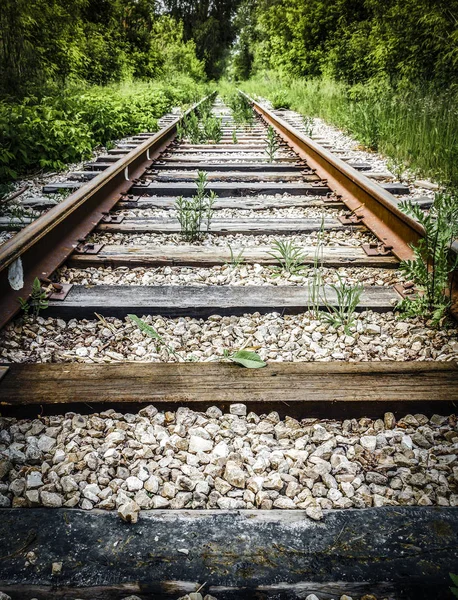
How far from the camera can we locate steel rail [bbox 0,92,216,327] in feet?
6.61

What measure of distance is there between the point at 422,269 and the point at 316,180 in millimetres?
2473

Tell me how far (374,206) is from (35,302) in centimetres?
223

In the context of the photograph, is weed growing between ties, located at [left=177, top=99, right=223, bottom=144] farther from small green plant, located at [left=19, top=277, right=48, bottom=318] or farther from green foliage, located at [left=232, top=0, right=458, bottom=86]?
small green plant, located at [left=19, top=277, right=48, bottom=318]

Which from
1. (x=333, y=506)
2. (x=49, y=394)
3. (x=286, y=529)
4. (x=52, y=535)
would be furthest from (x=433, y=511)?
(x=49, y=394)

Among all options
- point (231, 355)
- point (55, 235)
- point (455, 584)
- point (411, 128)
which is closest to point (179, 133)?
point (411, 128)

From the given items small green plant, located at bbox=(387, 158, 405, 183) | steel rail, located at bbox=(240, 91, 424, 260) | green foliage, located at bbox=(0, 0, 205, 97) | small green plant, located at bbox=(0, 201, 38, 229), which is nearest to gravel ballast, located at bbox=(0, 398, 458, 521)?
steel rail, located at bbox=(240, 91, 424, 260)

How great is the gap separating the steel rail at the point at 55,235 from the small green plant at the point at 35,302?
0.09ft

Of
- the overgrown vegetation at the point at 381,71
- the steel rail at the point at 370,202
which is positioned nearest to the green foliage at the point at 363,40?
the overgrown vegetation at the point at 381,71

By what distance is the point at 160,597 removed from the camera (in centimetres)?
89

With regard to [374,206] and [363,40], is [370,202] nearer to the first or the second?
[374,206]

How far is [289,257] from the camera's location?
2451 mm

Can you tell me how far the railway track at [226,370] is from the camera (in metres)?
0.95

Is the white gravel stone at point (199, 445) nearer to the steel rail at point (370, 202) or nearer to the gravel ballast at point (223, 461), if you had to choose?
the gravel ballast at point (223, 461)

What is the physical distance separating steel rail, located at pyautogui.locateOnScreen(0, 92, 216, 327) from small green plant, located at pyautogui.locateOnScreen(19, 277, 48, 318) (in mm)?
28
